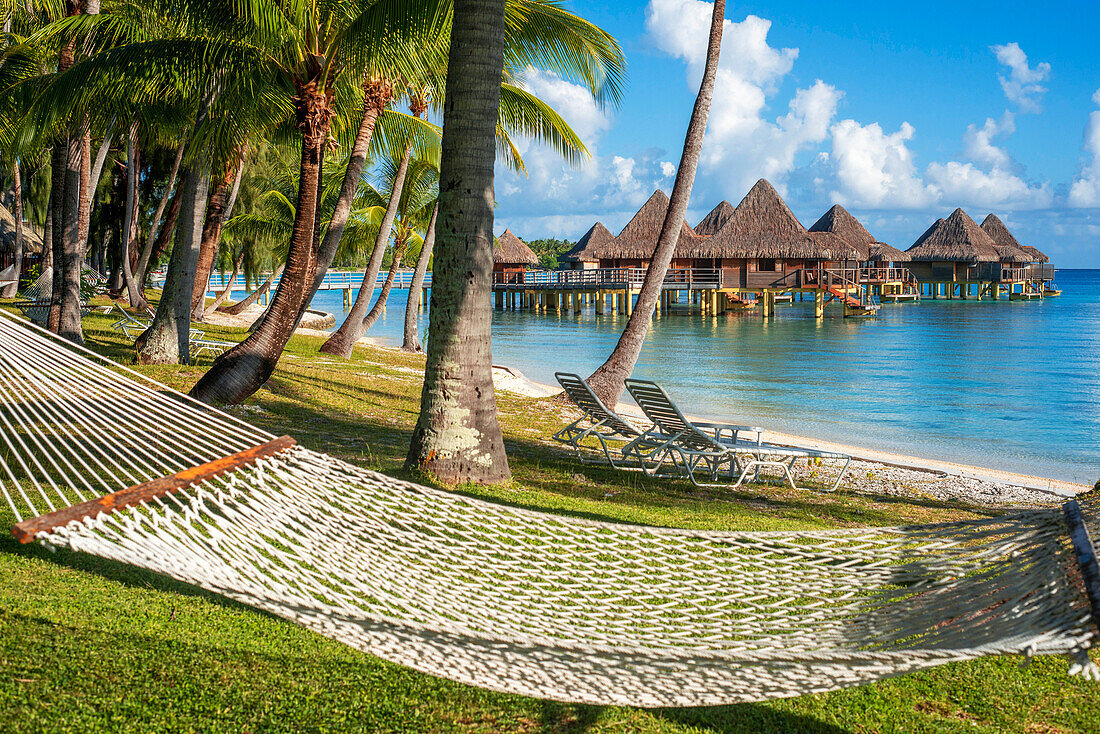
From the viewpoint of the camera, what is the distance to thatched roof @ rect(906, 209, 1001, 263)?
50.9 metres

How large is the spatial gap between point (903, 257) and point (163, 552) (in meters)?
53.0

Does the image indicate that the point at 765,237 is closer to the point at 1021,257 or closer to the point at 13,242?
the point at 1021,257

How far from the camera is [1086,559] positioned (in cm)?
192

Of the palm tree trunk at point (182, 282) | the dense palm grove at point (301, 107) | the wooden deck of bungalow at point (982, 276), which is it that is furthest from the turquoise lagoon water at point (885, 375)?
the wooden deck of bungalow at point (982, 276)

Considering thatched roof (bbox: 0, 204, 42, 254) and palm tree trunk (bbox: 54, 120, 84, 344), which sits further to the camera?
thatched roof (bbox: 0, 204, 42, 254)

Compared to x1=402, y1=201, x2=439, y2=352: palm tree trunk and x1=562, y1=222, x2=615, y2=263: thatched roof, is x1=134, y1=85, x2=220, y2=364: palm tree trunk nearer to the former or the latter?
x1=402, y1=201, x2=439, y2=352: palm tree trunk

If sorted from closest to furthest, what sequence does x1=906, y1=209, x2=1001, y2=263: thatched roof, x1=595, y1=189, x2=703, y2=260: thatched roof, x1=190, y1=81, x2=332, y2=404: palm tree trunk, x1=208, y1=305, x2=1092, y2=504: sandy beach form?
x1=208, y1=305, x2=1092, y2=504: sandy beach, x1=190, y1=81, x2=332, y2=404: palm tree trunk, x1=595, y1=189, x2=703, y2=260: thatched roof, x1=906, y1=209, x2=1001, y2=263: thatched roof

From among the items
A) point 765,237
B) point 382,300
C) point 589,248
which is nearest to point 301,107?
point 382,300

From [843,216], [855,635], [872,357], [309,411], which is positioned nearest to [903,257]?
[843,216]

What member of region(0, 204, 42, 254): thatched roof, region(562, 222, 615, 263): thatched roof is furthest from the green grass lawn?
region(562, 222, 615, 263): thatched roof

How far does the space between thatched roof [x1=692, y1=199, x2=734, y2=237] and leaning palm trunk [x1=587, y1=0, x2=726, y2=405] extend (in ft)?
115

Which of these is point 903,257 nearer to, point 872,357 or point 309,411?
point 872,357

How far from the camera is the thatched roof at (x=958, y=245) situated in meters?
50.9

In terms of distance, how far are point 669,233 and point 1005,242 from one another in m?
54.5
